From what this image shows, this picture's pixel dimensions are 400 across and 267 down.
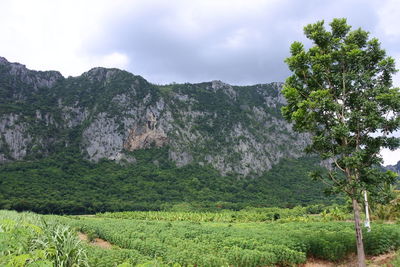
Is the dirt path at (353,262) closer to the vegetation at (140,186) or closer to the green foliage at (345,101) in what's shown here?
the green foliage at (345,101)

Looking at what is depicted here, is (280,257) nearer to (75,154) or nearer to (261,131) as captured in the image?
(75,154)

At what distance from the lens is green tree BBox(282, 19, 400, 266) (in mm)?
12609

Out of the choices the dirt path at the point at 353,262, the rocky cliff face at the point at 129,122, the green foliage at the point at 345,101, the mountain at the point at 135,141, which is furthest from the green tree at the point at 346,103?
the rocky cliff face at the point at 129,122

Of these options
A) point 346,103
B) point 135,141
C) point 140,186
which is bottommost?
point 140,186

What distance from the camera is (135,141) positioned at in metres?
131

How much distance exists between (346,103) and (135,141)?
4838 inches

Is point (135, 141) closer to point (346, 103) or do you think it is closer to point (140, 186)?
point (140, 186)

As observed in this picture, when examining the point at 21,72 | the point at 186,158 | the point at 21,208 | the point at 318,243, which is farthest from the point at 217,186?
the point at 21,72

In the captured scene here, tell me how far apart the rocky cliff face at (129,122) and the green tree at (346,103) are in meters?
115

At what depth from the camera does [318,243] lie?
46.6ft

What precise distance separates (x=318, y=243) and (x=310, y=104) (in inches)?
272

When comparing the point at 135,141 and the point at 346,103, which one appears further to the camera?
the point at 135,141

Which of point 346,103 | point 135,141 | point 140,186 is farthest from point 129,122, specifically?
point 346,103

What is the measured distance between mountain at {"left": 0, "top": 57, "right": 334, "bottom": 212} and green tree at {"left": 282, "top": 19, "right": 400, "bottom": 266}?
7048 cm
